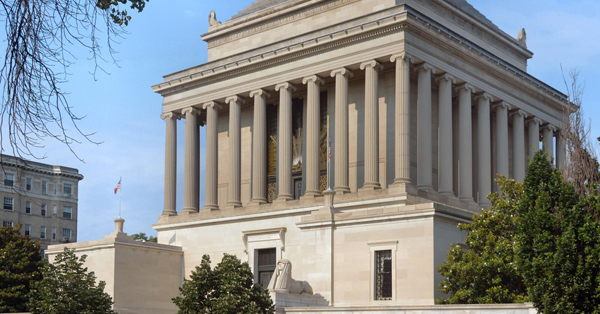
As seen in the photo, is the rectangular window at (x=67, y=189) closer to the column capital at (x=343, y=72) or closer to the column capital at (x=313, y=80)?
the column capital at (x=313, y=80)

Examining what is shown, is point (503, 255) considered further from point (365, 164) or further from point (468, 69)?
point (468, 69)

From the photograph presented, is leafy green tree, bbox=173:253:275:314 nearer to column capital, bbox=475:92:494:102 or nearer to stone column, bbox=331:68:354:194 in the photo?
stone column, bbox=331:68:354:194

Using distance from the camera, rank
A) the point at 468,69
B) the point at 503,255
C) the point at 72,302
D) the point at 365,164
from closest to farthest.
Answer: the point at 503,255
the point at 72,302
the point at 365,164
the point at 468,69

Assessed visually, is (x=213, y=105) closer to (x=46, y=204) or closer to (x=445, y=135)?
(x=445, y=135)

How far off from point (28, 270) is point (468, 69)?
38.8 m

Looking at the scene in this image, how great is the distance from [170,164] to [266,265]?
53.7 ft

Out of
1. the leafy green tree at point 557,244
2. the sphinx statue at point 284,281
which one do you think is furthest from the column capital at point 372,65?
the leafy green tree at point 557,244

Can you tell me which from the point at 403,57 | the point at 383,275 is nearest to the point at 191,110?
the point at 403,57

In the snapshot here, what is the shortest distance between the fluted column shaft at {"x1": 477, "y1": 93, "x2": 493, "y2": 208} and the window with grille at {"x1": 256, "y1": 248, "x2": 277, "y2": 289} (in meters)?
16.6

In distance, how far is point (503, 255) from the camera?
4097 cm

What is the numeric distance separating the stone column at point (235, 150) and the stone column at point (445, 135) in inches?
614

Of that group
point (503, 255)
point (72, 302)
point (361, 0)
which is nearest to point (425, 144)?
point (361, 0)

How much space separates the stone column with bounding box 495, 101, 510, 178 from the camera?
66938mm

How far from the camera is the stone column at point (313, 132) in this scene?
6172 centimetres
